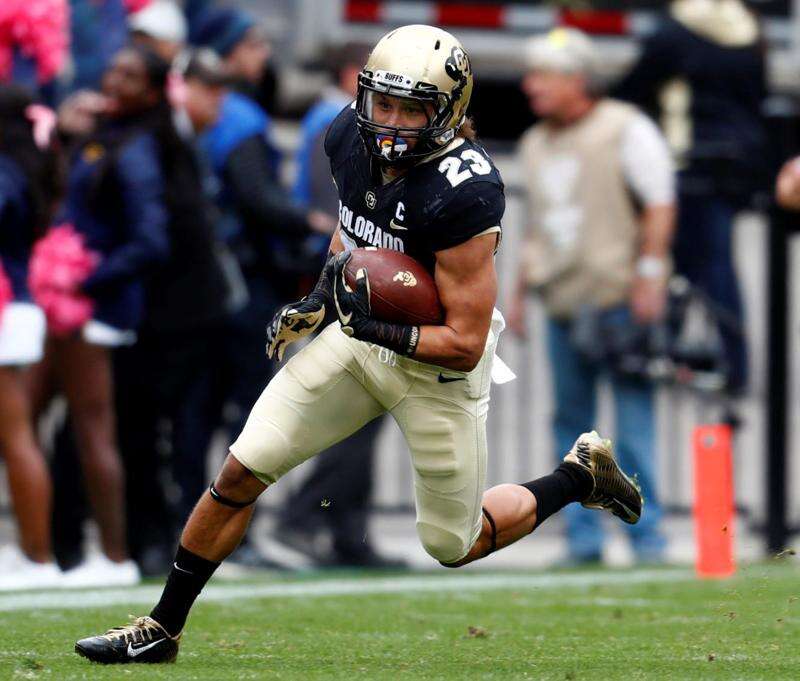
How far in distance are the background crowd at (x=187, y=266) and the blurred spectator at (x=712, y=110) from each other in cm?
30

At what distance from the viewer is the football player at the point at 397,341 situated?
17.0 feet

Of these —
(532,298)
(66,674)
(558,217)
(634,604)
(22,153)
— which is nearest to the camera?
(66,674)

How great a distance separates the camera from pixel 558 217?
8891mm

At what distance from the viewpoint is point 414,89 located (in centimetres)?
518

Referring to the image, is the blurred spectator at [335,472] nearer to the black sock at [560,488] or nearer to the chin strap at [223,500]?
the black sock at [560,488]

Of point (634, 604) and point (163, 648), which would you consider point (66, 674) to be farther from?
point (634, 604)

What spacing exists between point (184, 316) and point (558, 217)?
169 centimetres

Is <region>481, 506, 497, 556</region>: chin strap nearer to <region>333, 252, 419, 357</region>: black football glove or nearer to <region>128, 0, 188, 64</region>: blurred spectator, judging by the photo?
<region>333, 252, 419, 357</region>: black football glove

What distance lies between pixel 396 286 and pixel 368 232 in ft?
0.81

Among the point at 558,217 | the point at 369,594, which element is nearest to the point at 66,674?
the point at 369,594

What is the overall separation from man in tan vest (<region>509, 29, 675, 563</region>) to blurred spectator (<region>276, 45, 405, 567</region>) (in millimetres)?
828

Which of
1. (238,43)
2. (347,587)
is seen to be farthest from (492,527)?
(238,43)

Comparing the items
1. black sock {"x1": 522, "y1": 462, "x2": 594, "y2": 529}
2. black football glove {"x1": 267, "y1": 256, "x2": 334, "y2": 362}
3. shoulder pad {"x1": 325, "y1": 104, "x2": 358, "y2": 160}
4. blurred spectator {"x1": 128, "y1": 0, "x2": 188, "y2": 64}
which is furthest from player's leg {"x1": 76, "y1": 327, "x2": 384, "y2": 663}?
blurred spectator {"x1": 128, "y1": 0, "x2": 188, "y2": 64}

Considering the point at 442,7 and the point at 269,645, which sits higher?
the point at 442,7
